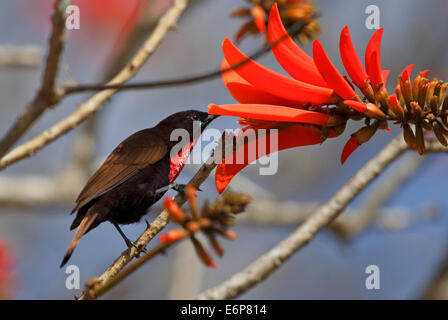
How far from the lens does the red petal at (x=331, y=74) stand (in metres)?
0.89

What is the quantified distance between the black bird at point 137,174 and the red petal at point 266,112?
10.7 inches

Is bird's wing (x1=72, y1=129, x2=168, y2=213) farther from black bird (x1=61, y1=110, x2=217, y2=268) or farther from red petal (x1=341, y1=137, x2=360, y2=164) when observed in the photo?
red petal (x1=341, y1=137, x2=360, y2=164)

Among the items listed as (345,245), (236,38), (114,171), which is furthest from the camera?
(345,245)

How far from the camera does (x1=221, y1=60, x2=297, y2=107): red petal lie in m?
0.94

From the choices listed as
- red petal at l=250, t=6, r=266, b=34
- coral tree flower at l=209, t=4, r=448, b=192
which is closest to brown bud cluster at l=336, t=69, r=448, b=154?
coral tree flower at l=209, t=4, r=448, b=192

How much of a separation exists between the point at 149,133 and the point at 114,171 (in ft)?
0.39

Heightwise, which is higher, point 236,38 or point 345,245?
point 236,38

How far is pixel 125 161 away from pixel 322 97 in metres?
0.38

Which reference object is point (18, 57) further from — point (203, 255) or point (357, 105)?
point (203, 255)

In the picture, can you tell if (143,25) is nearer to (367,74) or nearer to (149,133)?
(149,133)

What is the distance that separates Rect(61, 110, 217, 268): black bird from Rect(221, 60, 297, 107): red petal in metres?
0.21

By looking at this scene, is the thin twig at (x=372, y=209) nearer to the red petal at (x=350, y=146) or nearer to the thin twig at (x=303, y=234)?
the thin twig at (x=303, y=234)

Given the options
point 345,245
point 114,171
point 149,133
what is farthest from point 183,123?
point 345,245

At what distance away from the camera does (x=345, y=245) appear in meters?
3.19
